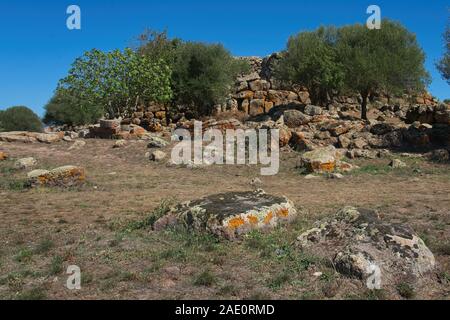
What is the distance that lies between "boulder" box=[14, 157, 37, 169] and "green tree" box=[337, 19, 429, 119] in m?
25.9

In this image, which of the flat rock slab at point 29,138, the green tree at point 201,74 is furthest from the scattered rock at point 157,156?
the green tree at point 201,74

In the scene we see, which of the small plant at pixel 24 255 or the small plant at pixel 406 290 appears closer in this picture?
the small plant at pixel 406 290

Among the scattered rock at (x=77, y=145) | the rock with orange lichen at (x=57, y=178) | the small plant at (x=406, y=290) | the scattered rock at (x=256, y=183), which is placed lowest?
the small plant at (x=406, y=290)

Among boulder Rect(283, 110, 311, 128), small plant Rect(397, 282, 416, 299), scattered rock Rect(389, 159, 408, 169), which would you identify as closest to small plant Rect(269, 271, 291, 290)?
small plant Rect(397, 282, 416, 299)

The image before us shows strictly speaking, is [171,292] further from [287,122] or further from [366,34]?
[366,34]

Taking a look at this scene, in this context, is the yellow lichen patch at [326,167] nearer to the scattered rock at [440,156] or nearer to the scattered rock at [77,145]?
the scattered rock at [440,156]

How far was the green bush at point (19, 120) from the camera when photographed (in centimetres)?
6455

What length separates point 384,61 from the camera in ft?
117

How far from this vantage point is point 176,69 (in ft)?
142

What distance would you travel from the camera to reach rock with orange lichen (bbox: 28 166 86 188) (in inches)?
672

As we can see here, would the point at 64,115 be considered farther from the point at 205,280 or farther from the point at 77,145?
the point at 205,280

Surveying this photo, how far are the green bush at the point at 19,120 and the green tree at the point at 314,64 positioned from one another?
128 ft

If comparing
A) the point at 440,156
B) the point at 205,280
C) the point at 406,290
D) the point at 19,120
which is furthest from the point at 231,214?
the point at 19,120
